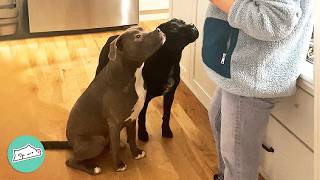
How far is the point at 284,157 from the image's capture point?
1.67m

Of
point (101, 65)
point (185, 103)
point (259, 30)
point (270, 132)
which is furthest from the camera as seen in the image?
point (185, 103)

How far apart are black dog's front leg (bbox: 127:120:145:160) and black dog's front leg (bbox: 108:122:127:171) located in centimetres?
10

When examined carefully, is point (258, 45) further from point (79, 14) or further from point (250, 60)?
point (79, 14)

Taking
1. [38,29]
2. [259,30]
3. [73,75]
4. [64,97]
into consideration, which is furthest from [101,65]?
[38,29]

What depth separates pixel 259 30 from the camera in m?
1.23

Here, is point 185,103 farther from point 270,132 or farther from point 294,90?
point 294,90

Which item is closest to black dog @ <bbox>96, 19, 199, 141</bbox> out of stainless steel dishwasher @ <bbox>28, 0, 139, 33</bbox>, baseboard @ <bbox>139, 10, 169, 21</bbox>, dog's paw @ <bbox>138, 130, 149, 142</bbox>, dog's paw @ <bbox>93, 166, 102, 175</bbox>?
dog's paw @ <bbox>138, 130, 149, 142</bbox>

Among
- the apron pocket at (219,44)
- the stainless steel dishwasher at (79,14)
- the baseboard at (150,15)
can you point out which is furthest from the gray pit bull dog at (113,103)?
the baseboard at (150,15)

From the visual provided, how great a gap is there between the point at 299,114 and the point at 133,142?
779mm

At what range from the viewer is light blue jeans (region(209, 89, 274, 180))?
4.67 ft

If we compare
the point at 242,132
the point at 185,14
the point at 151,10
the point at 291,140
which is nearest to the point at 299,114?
the point at 291,140

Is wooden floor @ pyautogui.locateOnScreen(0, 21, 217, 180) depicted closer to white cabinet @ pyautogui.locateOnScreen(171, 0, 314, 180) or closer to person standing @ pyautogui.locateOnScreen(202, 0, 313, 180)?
white cabinet @ pyautogui.locateOnScreen(171, 0, 314, 180)

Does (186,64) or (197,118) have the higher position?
(186,64)

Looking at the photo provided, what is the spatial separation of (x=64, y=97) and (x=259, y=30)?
160 centimetres
